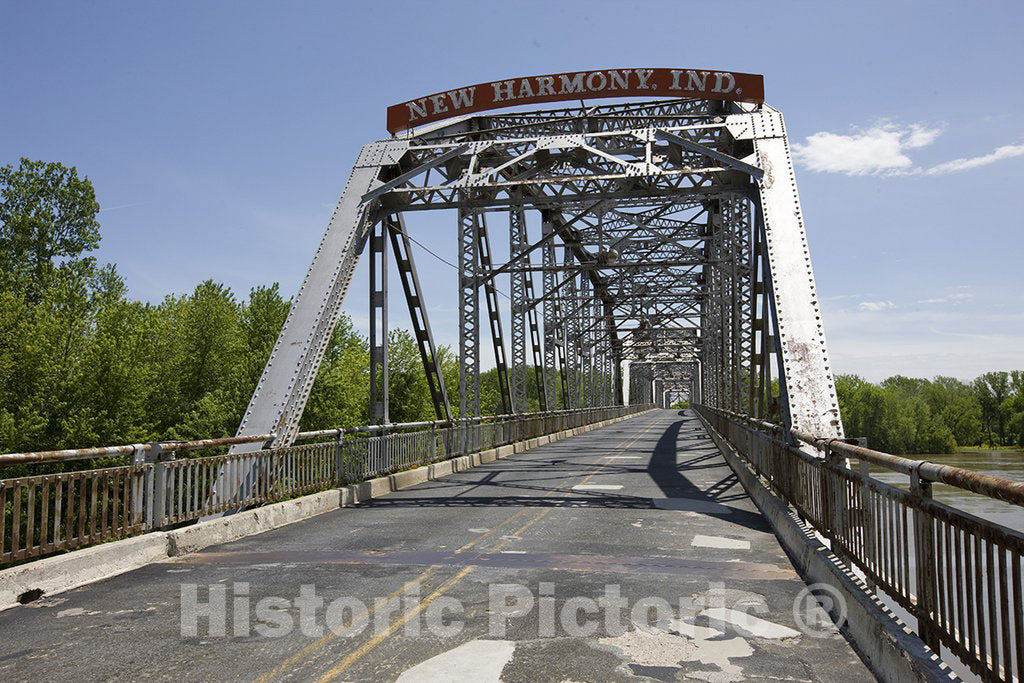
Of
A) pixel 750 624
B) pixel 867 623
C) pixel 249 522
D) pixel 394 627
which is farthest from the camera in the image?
pixel 249 522

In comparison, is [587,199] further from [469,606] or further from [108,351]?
[108,351]

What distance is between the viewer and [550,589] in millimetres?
7324

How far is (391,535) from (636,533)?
336cm

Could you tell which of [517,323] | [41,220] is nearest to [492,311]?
[517,323]

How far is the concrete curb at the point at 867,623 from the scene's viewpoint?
4.38m

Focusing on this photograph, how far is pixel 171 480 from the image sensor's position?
9938mm

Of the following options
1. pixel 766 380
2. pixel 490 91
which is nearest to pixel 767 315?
pixel 766 380

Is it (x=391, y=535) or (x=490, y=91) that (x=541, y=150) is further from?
(x=391, y=535)

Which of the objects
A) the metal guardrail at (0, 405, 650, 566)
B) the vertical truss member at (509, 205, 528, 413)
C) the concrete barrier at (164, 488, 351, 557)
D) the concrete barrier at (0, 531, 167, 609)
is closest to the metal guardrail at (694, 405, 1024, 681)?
the metal guardrail at (0, 405, 650, 566)

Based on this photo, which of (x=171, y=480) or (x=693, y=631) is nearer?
(x=693, y=631)

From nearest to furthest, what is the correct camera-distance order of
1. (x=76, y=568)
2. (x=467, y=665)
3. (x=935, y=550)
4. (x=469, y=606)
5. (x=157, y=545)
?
(x=935, y=550) → (x=467, y=665) → (x=469, y=606) → (x=76, y=568) → (x=157, y=545)

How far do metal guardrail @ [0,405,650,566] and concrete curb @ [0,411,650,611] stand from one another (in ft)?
0.73

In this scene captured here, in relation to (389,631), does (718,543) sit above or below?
below

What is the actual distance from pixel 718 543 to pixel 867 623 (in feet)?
15.1
